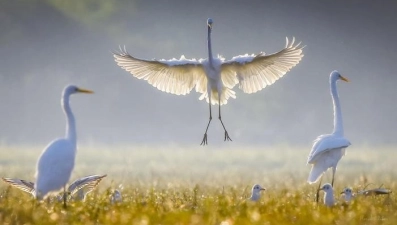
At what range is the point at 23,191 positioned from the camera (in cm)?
1419

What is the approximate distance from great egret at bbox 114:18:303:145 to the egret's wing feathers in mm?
3079

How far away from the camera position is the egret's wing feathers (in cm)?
1403

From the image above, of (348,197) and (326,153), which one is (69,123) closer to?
(348,197)

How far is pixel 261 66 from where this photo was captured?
58.4 ft

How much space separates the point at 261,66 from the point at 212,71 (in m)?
1.04

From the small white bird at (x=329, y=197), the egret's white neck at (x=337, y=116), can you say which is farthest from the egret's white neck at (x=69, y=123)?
the egret's white neck at (x=337, y=116)

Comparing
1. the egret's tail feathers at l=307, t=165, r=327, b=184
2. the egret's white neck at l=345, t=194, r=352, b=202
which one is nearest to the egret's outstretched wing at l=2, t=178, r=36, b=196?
the egret's tail feathers at l=307, t=165, r=327, b=184

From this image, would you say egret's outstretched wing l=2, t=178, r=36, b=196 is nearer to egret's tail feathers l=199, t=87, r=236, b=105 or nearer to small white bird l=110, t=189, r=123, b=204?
small white bird l=110, t=189, r=123, b=204

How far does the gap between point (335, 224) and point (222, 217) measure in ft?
4.31

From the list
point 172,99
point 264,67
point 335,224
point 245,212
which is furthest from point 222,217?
point 172,99

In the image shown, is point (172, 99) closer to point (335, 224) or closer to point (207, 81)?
point (207, 81)

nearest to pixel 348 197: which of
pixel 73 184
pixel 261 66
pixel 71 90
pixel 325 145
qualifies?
pixel 325 145

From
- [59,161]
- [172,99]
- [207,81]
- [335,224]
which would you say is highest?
[172,99]

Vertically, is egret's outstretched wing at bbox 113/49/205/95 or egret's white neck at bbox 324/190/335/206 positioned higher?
egret's outstretched wing at bbox 113/49/205/95
